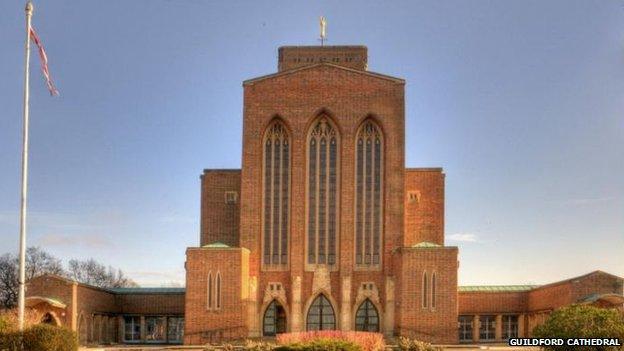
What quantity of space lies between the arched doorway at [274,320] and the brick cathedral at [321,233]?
5 centimetres

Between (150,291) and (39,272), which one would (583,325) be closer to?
(150,291)

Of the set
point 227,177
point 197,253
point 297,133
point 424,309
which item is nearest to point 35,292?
point 197,253

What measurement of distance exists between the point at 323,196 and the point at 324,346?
19860 mm

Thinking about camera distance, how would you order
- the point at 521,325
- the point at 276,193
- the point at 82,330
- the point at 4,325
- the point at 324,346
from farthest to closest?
the point at 521,325
the point at 276,193
the point at 82,330
the point at 4,325
the point at 324,346

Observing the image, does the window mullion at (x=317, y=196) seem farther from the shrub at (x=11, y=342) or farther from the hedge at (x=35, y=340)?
the shrub at (x=11, y=342)

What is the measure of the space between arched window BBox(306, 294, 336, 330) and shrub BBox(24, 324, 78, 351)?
18.2 meters

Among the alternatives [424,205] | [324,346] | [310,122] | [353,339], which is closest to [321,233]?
[310,122]

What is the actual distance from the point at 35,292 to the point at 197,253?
7858 millimetres

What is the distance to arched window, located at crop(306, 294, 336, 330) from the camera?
146 ft

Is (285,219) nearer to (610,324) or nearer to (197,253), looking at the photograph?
(197,253)

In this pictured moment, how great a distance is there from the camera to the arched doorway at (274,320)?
4475 centimetres

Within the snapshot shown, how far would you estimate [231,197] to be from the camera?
A: 48594 millimetres

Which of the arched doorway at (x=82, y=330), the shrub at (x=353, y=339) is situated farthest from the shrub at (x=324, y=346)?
the arched doorway at (x=82, y=330)

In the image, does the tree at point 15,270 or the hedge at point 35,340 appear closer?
the hedge at point 35,340
